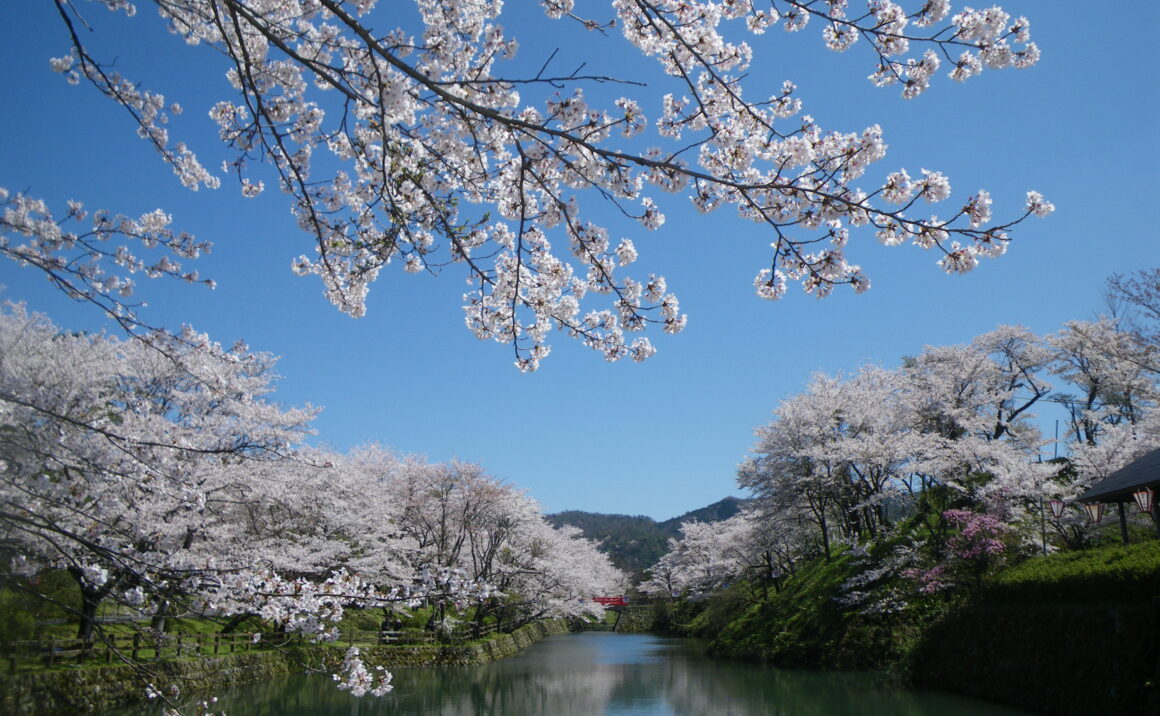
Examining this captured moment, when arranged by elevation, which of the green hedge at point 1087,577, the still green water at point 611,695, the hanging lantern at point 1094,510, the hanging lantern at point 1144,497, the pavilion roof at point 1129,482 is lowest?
the still green water at point 611,695

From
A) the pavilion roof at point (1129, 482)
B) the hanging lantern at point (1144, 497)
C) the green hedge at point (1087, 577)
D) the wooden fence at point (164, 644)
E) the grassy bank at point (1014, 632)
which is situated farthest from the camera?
the hanging lantern at point (1144, 497)

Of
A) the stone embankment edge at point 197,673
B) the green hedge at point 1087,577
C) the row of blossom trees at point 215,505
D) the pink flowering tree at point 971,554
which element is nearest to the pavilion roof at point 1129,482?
the green hedge at point 1087,577

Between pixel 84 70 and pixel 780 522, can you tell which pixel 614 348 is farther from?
→ pixel 780 522

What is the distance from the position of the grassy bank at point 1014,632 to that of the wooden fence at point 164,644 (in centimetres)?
892

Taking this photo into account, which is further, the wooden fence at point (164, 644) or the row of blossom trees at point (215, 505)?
the row of blossom trees at point (215, 505)

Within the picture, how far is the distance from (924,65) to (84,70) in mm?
3947

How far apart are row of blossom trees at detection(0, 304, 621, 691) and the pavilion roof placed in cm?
851

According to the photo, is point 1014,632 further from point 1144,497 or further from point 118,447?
point 118,447

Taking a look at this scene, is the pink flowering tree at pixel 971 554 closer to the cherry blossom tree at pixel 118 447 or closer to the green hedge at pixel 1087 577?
the green hedge at pixel 1087 577

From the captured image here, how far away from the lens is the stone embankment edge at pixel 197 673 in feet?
6.24

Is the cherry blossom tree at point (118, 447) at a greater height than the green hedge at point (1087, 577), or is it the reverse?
the cherry blossom tree at point (118, 447)

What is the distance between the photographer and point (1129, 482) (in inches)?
348

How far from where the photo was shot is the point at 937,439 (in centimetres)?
1595

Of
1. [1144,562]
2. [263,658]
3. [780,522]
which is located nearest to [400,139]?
[1144,562]
